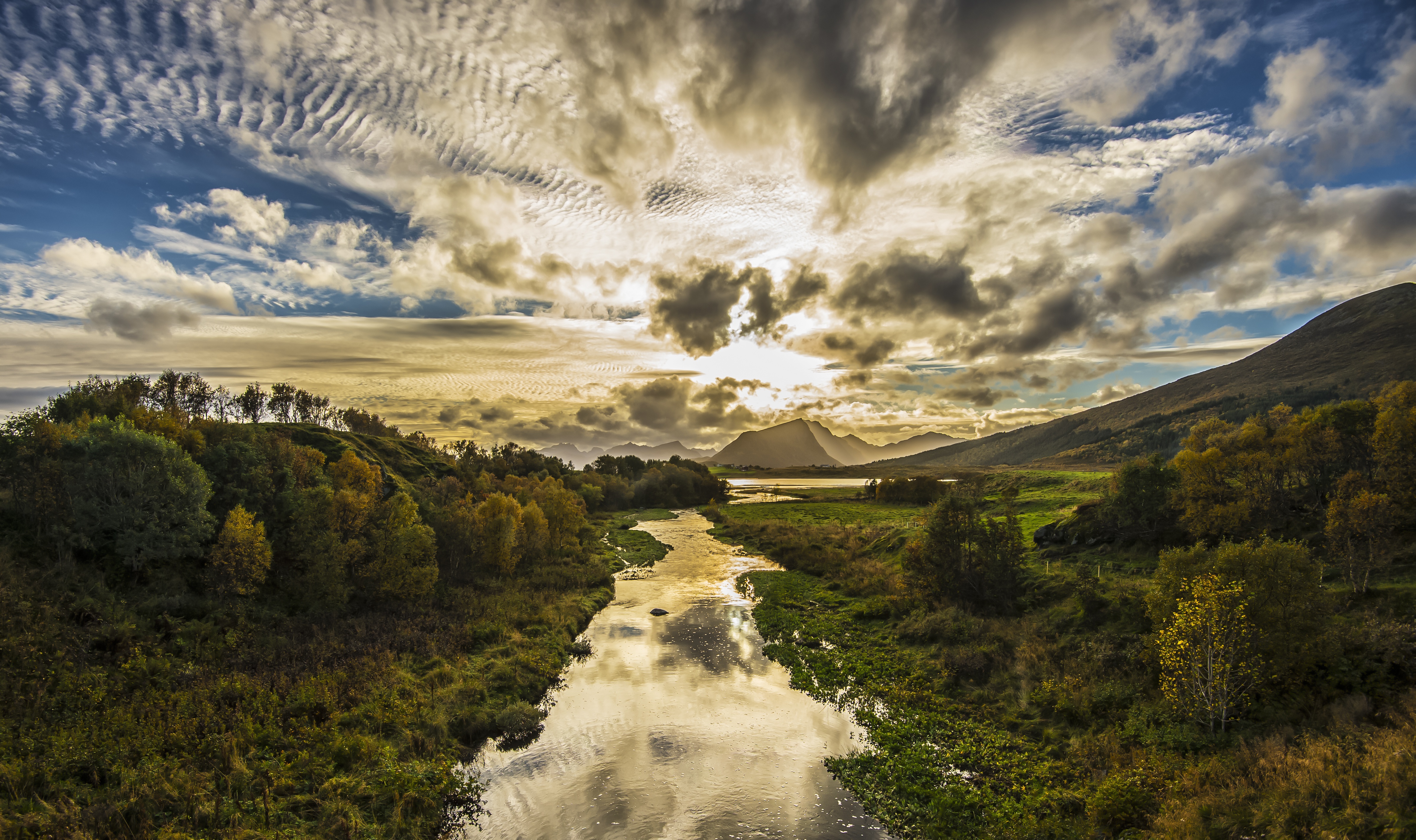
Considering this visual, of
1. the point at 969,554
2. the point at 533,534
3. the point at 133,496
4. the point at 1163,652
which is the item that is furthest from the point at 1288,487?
the point at 133,496

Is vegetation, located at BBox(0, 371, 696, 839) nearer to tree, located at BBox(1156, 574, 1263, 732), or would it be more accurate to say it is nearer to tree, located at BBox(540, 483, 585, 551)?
tree, located at BBox(540, 483, 585, 551)

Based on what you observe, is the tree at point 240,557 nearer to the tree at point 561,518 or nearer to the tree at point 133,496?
the tree at point 133,496

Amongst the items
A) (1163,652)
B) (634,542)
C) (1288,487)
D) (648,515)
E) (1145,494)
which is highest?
(1288,487)

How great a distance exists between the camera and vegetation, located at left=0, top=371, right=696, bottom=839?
17.8m

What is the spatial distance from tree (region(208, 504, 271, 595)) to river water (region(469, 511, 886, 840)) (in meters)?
22.6

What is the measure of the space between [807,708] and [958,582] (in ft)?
56.5

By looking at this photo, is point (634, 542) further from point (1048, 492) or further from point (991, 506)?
point (1048, 492)

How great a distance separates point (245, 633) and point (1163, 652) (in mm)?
47664

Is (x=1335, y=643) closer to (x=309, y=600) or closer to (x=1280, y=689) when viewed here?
(x=1280, y=689)

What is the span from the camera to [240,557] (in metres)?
33.7

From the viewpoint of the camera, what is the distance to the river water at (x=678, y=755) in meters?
19.0

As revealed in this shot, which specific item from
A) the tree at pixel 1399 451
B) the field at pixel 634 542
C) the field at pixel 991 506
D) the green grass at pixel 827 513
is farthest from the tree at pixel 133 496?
the green grass at pixel 827 513

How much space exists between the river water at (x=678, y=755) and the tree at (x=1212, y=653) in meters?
13.4

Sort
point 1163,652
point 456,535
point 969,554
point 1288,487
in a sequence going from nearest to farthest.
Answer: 1. point 1163,652
2. point 1288,487
3. point 969,554
4. point 456,535
